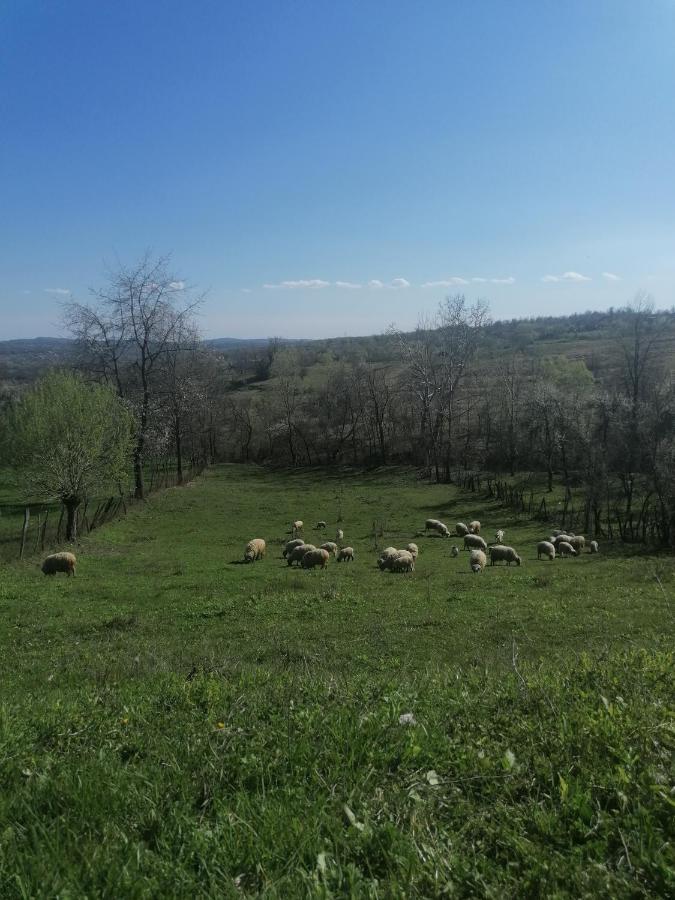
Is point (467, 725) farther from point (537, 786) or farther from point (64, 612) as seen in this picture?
point (64, 612)

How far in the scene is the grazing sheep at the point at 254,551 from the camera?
25719 millimetres

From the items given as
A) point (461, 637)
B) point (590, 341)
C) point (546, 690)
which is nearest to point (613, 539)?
point (461, 637)

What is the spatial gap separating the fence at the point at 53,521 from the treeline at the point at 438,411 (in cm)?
272

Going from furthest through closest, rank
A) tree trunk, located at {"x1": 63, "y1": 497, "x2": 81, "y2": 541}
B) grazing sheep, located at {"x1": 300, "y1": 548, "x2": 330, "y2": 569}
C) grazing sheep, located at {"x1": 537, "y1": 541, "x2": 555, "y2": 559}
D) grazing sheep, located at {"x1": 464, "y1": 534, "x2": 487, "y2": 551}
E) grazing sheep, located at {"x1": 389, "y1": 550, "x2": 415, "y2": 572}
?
tree trunk, located at {"x1": 63, "y1": 497, "x2": 81, "y2": 541} → grazing sheep, located at {"x1": 464, "y1": 534, "x2": 487, "y2": 551} → grazing sheep, located at {"x1": 537, "y1": 541, "x2": 555, "y2": 559} → grazing sheep, located at {"x1": 300, "y1": 548, "x2": 330, "y2": 569} → grazing sheep, located at {"x1": 389, "y1": 550, "x2": 415, "y2": 572}

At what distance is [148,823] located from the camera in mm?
3211

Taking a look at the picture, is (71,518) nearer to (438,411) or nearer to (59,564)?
(59,564)

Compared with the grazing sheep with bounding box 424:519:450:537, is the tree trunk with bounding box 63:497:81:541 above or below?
above

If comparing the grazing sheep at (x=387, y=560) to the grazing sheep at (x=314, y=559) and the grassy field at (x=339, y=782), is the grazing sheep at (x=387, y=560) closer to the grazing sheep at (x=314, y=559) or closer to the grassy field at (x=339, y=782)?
the grazing sheep at (x=314, y=559)

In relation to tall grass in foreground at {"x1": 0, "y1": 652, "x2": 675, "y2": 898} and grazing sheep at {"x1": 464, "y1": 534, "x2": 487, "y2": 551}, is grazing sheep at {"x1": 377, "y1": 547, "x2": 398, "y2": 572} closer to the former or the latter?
grazing sheep at {"x1": 464, "y1": 534, "x2": 487, "y2": 551}

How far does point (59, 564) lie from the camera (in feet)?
70.5

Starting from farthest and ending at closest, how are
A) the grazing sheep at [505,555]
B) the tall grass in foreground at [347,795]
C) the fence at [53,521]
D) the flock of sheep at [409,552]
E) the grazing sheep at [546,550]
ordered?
the grazing sheep at [546,550], the fence at [53,521], the grazing sheep at [505,555], the flock of sheep at [409,552], the tall grass in foreground at [347,795]

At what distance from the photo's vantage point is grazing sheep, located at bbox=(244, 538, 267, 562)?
25719mm

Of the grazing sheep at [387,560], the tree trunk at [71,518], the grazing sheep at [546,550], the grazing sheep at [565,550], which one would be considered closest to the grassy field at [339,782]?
the grazing sheep at [387,560]

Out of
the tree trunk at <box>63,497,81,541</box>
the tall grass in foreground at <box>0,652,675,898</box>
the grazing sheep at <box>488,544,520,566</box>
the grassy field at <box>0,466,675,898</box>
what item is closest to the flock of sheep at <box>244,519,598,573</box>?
the grazing sheep at <box>488,544,520,566</box>
